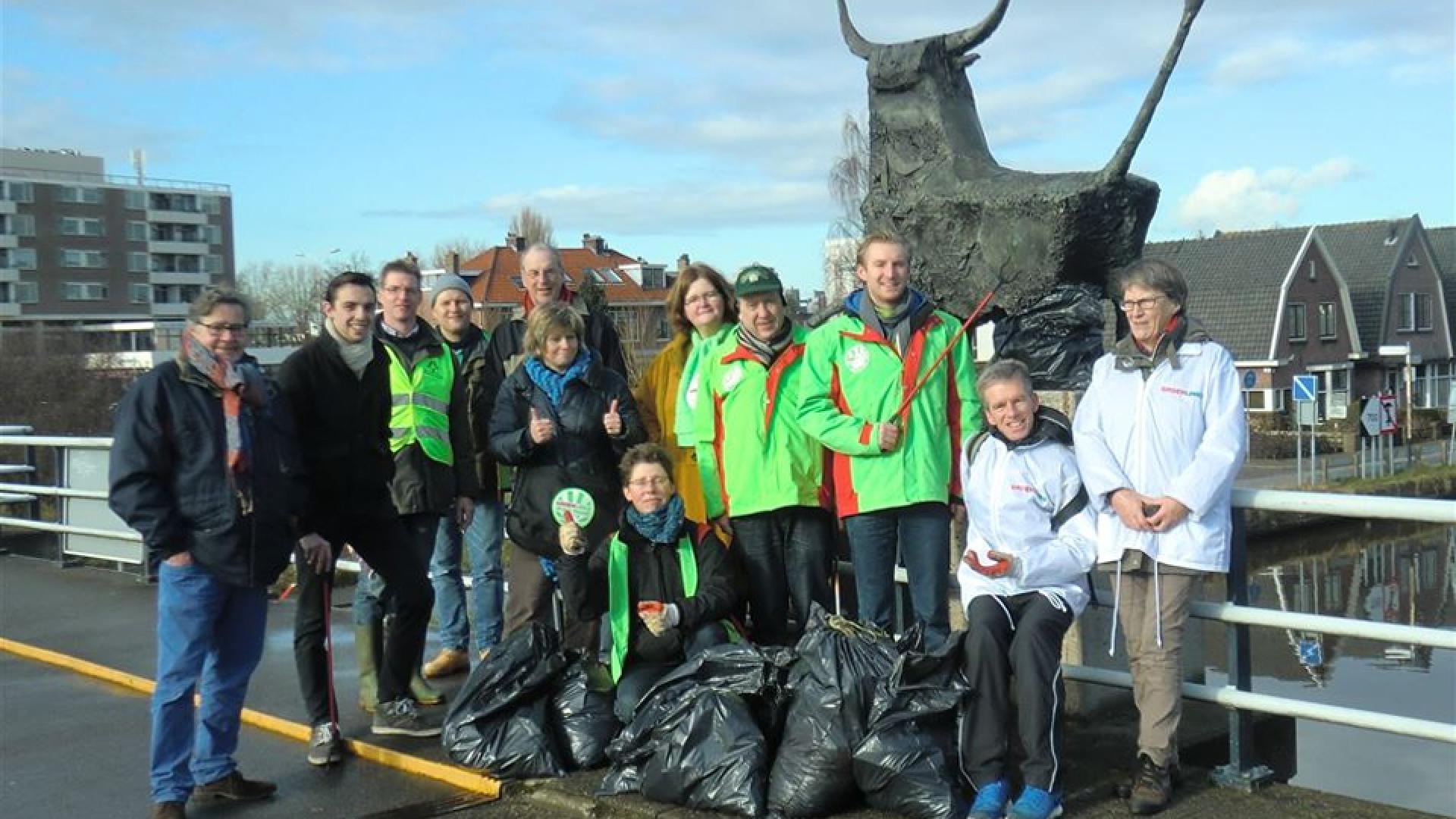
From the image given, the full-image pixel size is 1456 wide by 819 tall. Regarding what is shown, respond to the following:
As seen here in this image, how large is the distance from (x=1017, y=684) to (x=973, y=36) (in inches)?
160

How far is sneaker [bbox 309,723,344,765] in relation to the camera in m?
5.48

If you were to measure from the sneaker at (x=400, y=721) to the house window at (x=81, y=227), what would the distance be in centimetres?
9689

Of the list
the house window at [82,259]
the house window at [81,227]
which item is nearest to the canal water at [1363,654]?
the house window at [82,259]

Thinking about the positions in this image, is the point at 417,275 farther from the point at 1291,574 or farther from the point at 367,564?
the point at 1291,574

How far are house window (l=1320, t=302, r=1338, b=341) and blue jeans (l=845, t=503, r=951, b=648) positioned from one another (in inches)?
1675

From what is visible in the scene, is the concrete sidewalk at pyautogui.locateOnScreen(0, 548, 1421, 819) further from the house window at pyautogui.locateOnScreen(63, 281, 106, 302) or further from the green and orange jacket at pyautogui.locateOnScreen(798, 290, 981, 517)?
the house window at pyautogui.locateOnScreen(63, 281, 106, 302)

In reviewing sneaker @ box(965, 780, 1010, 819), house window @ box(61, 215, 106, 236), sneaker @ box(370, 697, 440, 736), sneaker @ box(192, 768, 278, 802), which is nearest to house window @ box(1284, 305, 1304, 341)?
sneaker @ box(370, 697, 440, 736)

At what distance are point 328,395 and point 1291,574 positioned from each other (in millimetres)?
18791

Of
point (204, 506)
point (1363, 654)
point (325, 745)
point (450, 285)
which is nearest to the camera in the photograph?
point (204, 506)

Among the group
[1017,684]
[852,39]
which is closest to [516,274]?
[852,39]

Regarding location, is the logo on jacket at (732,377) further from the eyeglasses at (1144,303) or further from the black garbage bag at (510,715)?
the eyeglasses at (1144,303)

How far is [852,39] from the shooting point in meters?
7.93

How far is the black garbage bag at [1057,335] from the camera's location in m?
6.61

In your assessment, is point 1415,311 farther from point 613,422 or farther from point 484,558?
point 613,422
